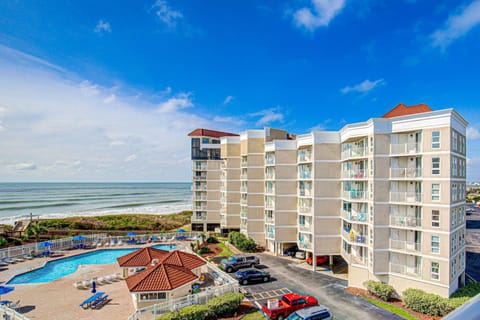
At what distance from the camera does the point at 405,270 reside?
71.7ft

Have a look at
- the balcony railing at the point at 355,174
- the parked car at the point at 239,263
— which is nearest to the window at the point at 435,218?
the balcony railing at the point at 355,174

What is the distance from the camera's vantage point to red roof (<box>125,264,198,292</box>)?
64.4 ft

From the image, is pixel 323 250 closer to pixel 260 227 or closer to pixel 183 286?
pixel 260 227

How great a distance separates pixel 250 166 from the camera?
39.4 m

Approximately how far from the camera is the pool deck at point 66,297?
19.7m

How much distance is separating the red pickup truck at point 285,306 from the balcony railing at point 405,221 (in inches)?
A: 355

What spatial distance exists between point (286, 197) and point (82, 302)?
75.6 ft

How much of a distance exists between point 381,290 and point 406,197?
7643 millimetres

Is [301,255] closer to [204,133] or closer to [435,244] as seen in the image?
[435,244]

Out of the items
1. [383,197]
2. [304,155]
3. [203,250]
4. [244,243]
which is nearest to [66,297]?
[203,250]

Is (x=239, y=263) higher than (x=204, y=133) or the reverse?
the reverse

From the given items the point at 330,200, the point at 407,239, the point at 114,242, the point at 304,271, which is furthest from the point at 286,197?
the point at 114,242

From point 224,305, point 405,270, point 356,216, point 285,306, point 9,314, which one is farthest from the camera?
point 356,216

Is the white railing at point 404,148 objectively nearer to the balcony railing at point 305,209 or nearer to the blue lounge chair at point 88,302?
the balcony railing at point 305,209
